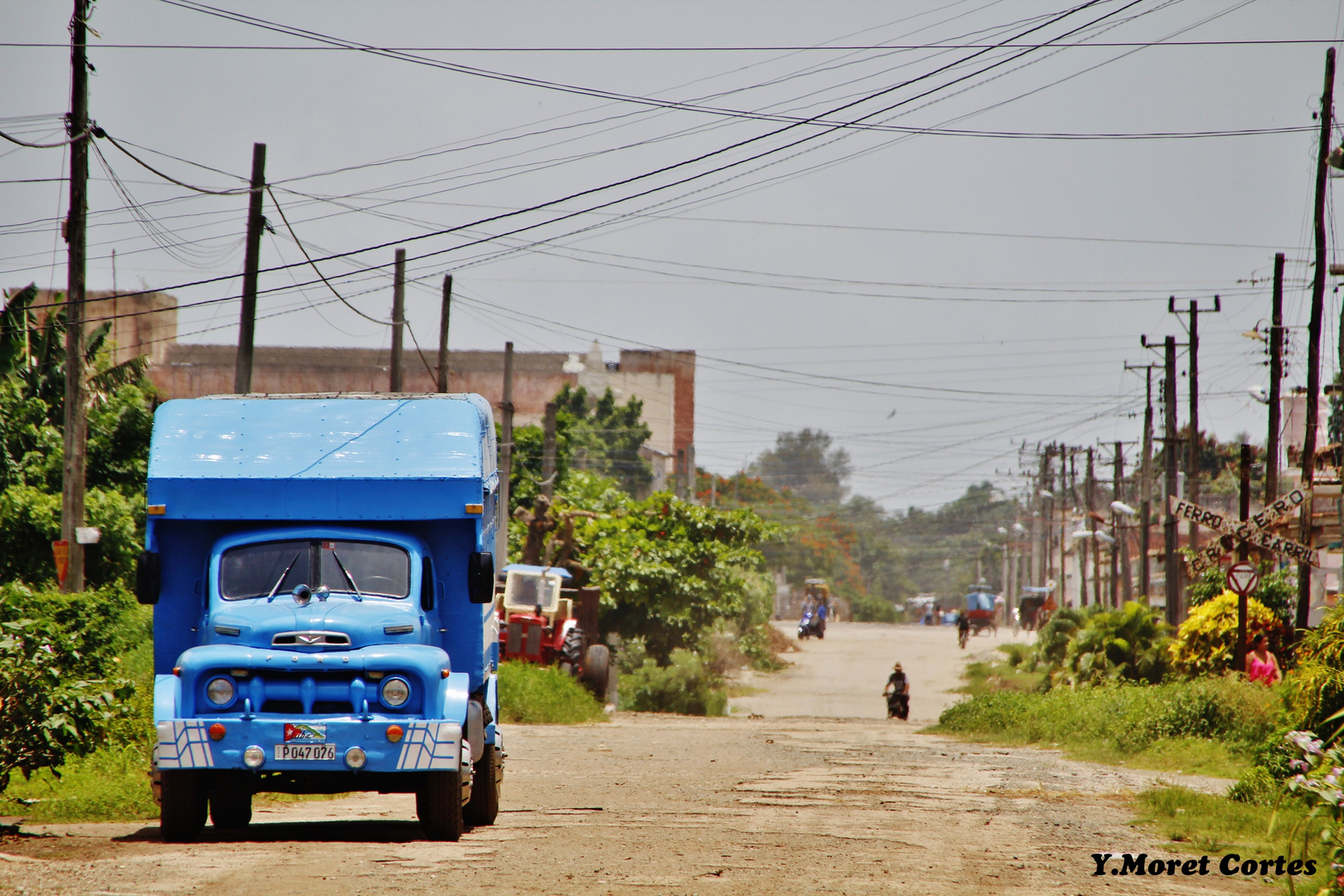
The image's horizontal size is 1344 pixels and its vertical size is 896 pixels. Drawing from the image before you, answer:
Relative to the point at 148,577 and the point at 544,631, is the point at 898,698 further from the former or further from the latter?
the point at 148,577

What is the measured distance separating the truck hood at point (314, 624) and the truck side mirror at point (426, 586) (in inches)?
11.6

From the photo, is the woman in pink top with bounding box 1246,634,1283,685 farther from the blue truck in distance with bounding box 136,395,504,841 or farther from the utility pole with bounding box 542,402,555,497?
the utility pole with bounding box 542,402,555,497

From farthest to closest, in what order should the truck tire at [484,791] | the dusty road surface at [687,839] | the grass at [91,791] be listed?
the grass at [91,791] → the truck tire at [484,791] → the dusty road surface at [687,839]

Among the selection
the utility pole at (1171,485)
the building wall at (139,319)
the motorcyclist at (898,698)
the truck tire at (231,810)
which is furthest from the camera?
the building wall at (139,319)

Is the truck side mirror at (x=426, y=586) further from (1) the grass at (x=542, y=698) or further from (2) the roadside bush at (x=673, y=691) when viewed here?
(2) the roadside bush at (x=673, y=691)

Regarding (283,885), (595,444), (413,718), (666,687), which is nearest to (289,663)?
(413,718)

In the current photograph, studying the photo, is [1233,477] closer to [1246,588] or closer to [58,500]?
[1246,588]

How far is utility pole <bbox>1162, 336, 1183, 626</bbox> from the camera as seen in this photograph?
39844 mm

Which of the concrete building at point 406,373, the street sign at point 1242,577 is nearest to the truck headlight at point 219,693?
the street sign at point 1242,577

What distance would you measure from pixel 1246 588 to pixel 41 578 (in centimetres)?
2316

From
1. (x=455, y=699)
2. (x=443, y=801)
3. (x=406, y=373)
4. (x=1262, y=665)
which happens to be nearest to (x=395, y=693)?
(x=455, y=699)

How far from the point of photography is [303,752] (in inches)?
427

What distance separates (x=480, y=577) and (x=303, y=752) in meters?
2.06

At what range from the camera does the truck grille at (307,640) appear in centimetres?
1107
